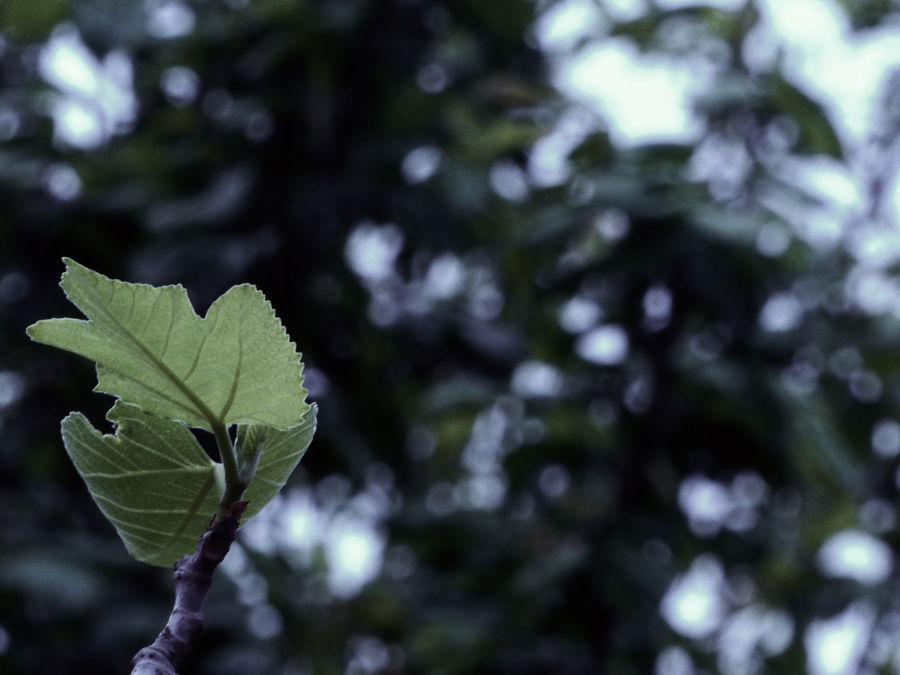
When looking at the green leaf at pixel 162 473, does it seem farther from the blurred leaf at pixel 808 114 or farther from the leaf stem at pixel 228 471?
the blurred leaf at pixel 808 114

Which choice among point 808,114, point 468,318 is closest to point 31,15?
point 468,318

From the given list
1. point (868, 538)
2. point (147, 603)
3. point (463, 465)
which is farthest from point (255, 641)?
point (868, 538)

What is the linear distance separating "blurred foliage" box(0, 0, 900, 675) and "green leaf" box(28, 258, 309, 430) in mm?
1028

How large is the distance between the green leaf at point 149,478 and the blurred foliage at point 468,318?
100 cm

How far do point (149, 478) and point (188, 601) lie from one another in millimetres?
53

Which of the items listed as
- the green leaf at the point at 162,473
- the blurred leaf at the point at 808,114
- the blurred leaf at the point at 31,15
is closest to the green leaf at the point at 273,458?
the green leaf at the point at 162,473

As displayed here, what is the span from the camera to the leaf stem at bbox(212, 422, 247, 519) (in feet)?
1.01

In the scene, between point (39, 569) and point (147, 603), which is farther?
point (147, 603)

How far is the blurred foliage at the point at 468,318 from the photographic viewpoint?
4.60 feet

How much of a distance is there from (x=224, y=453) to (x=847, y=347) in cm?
143

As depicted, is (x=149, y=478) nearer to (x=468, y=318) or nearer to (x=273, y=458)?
(x=273, y=458)

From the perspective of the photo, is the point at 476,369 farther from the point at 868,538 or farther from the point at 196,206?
the point at 868,538

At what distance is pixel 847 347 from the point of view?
1611mm

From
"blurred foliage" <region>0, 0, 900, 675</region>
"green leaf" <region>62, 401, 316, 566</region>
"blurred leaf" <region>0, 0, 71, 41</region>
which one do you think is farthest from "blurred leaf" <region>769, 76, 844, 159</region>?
"green leaf" <region>62, 401, 316, 566</region>
